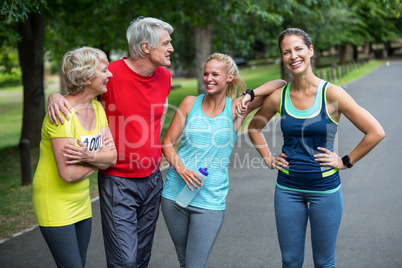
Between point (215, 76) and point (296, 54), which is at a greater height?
point (296, 54)

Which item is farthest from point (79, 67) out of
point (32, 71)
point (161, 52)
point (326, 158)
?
point (32, 71)

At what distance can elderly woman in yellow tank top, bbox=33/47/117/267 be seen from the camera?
10.1 feet

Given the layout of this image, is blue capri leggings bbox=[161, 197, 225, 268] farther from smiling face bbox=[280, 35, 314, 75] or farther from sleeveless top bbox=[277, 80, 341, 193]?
smiling face bbox=[280, 35, 314, 75]

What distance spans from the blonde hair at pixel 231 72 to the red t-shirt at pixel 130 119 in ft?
1.78

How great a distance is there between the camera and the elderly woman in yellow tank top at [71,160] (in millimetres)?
3074

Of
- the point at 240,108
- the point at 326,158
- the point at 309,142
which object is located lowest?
the point at 326,158

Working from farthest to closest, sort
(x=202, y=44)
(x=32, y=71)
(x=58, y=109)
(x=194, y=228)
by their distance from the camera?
(x=202, y=44) < (x=32, y=71) < (x=194, y=228) < (x=58, y=109)

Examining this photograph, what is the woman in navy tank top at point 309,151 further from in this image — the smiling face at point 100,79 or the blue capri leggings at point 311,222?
the smiling face at point 100,79

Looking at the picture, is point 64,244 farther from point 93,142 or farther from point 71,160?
point 93,142

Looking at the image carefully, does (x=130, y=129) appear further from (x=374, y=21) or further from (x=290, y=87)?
(x=374, y=21)

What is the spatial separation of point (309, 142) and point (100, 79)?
1467 millimetres

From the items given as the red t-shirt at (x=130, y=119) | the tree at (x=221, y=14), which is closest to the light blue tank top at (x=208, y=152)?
the red t-shirt at (x=130, y=119)

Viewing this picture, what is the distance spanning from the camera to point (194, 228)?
10.9 ft

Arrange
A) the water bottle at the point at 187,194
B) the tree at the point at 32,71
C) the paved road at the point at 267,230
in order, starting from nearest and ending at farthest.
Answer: the water bottle at the point at 187,194, the paved road at the point at 267,230, the tree at the point at 32,71
